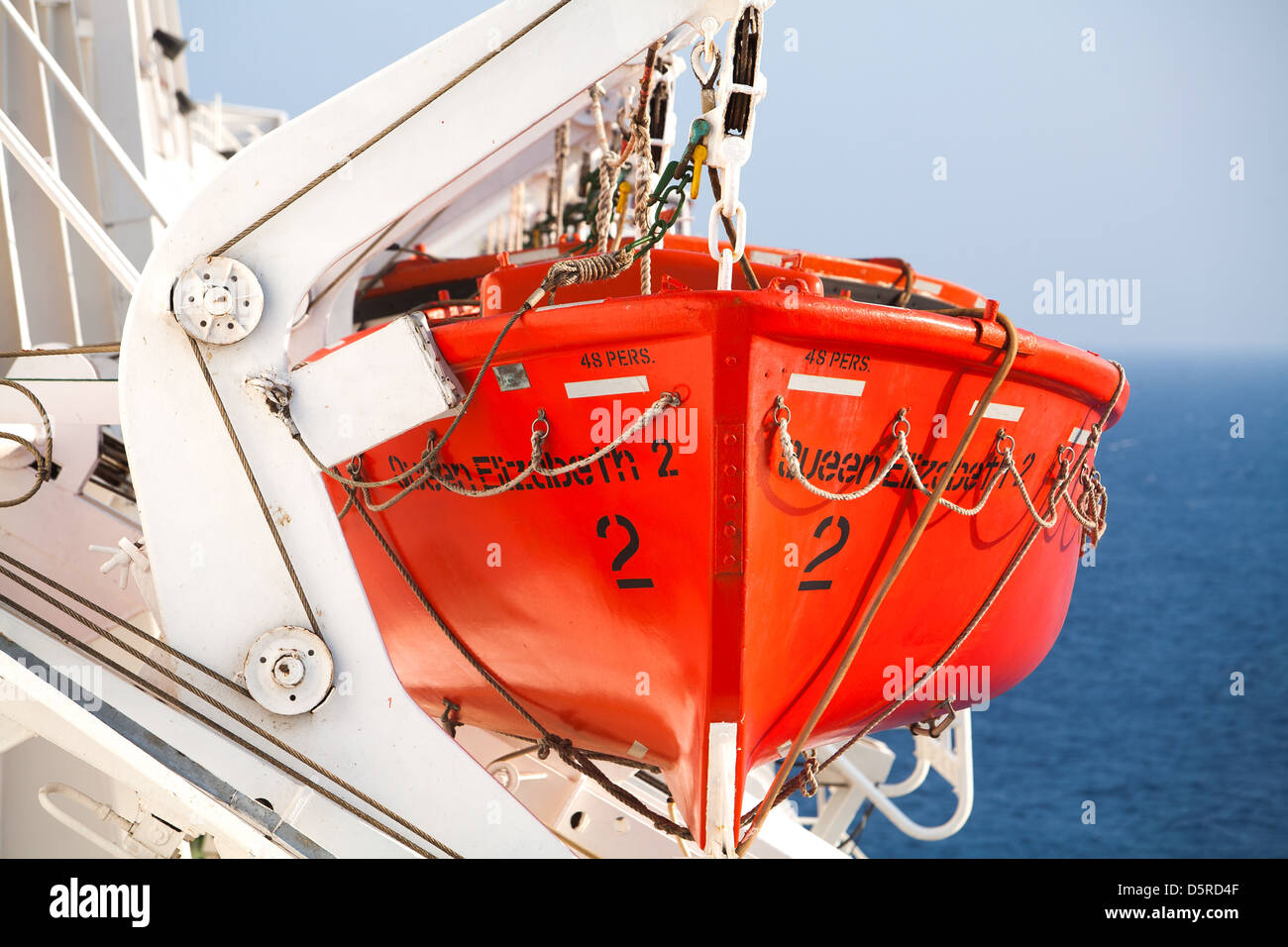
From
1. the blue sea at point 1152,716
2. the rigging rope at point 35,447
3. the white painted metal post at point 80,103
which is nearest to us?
the rigging rope at point 35,447

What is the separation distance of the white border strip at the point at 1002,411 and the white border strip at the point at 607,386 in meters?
1.13

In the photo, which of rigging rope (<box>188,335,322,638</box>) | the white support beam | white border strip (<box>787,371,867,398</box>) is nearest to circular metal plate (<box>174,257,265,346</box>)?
rigging rope (<box>188,335,322,638</box>)

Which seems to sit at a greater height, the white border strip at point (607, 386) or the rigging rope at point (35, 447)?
the white border strip at point (607, 386)

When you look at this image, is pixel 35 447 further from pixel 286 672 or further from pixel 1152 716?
pixel 1152 716

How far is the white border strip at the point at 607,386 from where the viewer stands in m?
3.48

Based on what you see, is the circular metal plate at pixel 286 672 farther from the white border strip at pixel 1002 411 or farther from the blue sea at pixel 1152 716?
the blue sea at pixel 1152 716

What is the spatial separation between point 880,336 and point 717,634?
99cm

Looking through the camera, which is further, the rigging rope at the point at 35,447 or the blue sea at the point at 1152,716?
the blue sea at the point at 1152,716

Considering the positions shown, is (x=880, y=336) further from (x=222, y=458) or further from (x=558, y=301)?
(x=222, y=458)

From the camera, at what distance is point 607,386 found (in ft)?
11.6

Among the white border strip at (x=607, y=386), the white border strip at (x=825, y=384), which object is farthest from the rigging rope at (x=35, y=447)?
the white border strip at (x=825, y=384)

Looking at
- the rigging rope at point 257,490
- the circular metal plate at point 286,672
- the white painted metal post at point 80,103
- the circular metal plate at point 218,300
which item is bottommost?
the circular metal plate at point 286,672

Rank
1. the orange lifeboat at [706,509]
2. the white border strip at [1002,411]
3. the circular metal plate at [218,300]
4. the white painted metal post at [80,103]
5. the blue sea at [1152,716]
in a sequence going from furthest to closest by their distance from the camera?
the blue sea at [1152,716], the white painted metal post at [80,103], the white border strip at [1002,411], the orange lifeboat at [706,509], the circular metal plate at [218,300]

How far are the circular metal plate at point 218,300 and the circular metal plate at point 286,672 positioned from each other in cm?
81
